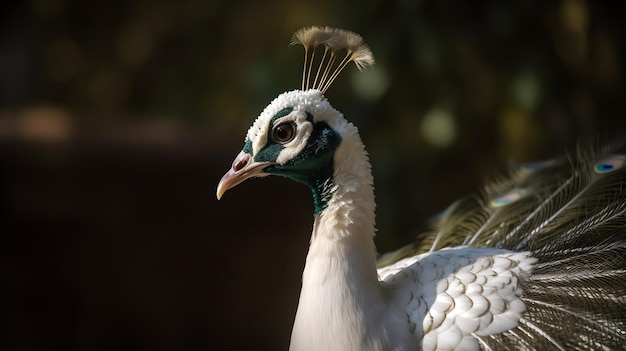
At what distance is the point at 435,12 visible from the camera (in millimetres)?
2627

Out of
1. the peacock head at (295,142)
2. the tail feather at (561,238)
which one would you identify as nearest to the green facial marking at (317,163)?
the peacock head at (295,142)

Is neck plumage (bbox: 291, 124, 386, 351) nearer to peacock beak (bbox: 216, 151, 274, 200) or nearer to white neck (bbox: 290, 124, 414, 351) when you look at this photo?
white neck (bbox: 290, 124, 414, 351)

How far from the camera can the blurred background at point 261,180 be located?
2.66 metres

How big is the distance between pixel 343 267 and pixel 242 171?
26 cm

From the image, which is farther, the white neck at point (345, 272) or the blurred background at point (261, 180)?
the blurred background at point (261, 180)

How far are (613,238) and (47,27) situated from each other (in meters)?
3.45

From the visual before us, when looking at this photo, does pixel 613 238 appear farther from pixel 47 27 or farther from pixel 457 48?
pixel 47 27

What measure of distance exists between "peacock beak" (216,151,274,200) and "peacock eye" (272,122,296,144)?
0.05 metres

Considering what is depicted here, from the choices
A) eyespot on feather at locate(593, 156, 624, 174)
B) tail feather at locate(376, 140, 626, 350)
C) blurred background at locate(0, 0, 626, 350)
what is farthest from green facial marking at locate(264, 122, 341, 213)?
blurred background at locate(0, 0, 626, 350)

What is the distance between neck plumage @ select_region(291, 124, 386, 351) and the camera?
4.21 feet

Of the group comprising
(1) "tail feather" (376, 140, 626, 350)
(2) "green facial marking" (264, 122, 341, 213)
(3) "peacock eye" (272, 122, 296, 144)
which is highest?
(3) "peacock eye" (272, 122, 296, 144)

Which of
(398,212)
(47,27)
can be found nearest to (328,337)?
(398,212)

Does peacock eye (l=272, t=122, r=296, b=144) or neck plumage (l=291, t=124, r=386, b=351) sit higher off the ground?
peacock eye (l=272, t=122, r=296, b=144)

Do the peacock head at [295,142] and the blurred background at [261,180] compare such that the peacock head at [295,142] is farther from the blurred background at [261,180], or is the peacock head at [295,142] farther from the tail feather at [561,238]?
the blurred background at [261,180]
